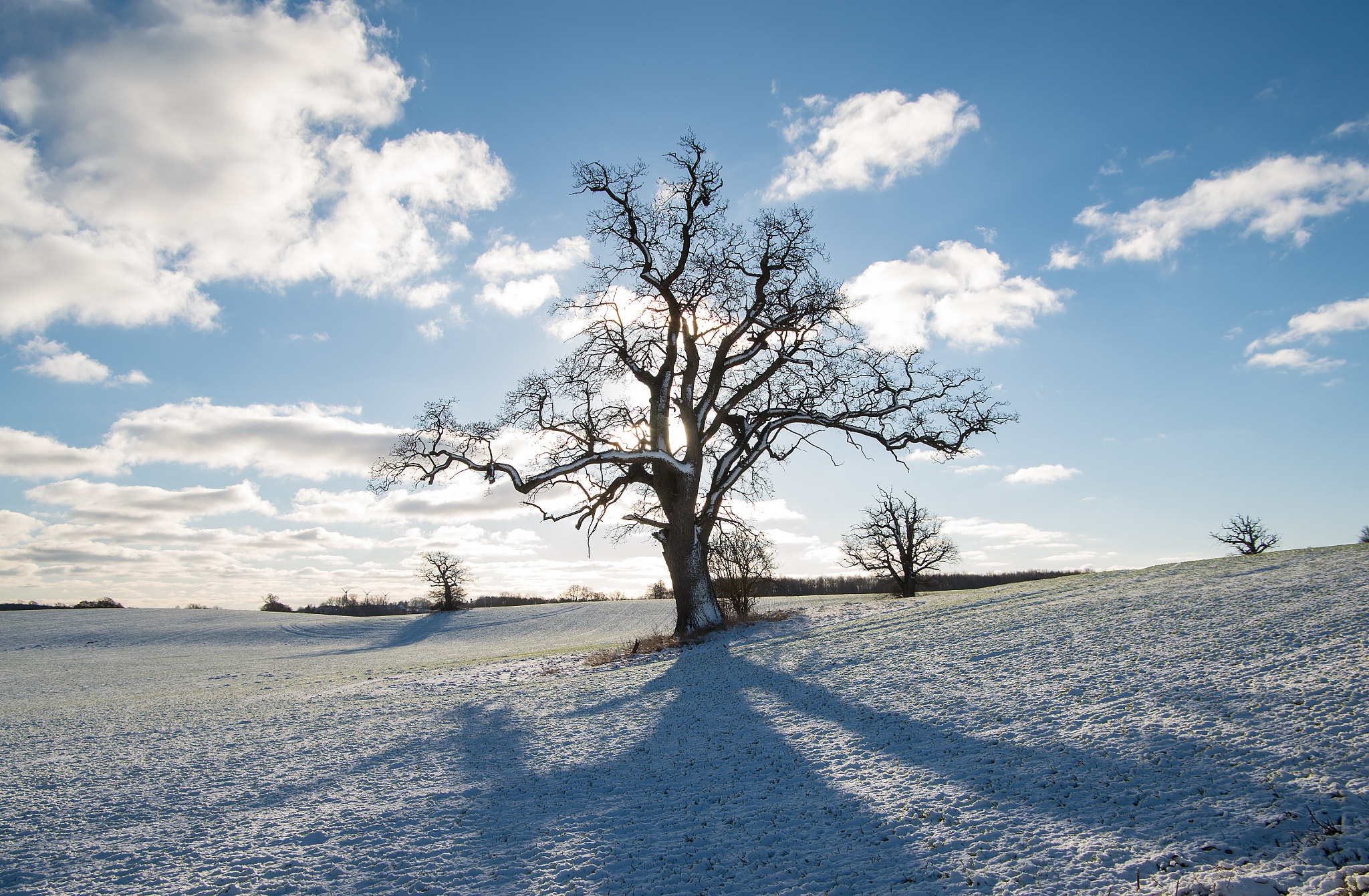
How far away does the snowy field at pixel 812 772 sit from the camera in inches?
145

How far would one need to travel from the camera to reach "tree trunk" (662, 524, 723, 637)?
1656 centimetres

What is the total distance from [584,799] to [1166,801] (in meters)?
4.05

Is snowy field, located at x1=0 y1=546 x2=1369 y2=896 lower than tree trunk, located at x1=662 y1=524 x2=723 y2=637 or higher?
lower

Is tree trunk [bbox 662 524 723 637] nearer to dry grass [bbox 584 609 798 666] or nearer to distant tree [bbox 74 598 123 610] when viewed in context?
dry grass [bbox 584 609 798 666]

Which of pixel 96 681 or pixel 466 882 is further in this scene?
pixel 96 681

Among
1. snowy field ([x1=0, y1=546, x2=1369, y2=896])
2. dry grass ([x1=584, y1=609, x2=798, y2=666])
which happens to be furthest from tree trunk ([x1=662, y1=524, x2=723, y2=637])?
snowy field ([x1=0, y1=546, x2=1369, y2=896])

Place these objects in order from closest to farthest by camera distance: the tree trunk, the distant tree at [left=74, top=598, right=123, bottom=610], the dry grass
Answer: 1. the dry grass
2. the tree trunk
3. the distant tree at [left=74, top=598, right=123, bottom=610]

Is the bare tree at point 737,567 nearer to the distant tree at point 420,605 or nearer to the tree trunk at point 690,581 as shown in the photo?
the tree trunk at point 690,581

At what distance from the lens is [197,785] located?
20.9 feet

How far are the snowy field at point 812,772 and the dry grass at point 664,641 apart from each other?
11.9 feet

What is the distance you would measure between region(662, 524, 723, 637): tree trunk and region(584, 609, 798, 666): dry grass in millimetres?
324

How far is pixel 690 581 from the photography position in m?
16.6

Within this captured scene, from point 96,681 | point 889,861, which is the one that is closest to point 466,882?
point 889,861

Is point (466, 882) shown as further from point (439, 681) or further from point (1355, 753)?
point (439, 681)
